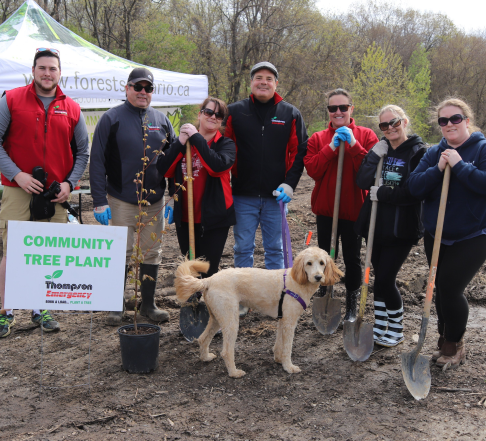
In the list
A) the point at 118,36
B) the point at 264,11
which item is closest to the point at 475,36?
the point at 264,11

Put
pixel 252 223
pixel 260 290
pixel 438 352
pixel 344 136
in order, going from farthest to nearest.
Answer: pixel 252 223 → pixel 344 136 → pixel 438 352 → pixel 260 290

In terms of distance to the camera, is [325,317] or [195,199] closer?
[195,199]

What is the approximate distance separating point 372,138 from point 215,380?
2839 millimetres

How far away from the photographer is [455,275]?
3.55 m

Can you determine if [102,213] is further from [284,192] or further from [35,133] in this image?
[284,192]

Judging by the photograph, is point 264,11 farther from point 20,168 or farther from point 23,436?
point 23,436

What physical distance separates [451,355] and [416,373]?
0.61m

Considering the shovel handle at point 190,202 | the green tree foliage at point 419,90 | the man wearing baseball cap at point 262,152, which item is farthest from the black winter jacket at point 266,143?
the green tree foliage at point 419,90

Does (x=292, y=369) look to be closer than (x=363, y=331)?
Yes

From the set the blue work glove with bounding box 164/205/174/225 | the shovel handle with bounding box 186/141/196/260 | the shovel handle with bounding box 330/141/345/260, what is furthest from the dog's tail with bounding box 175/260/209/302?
the shovel handle with bounding box 330/141/345/260

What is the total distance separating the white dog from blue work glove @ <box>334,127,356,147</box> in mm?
1147

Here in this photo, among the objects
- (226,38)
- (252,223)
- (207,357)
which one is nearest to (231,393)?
(207,357)

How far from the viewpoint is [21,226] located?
340cm

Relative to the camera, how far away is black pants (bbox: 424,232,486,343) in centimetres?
350
